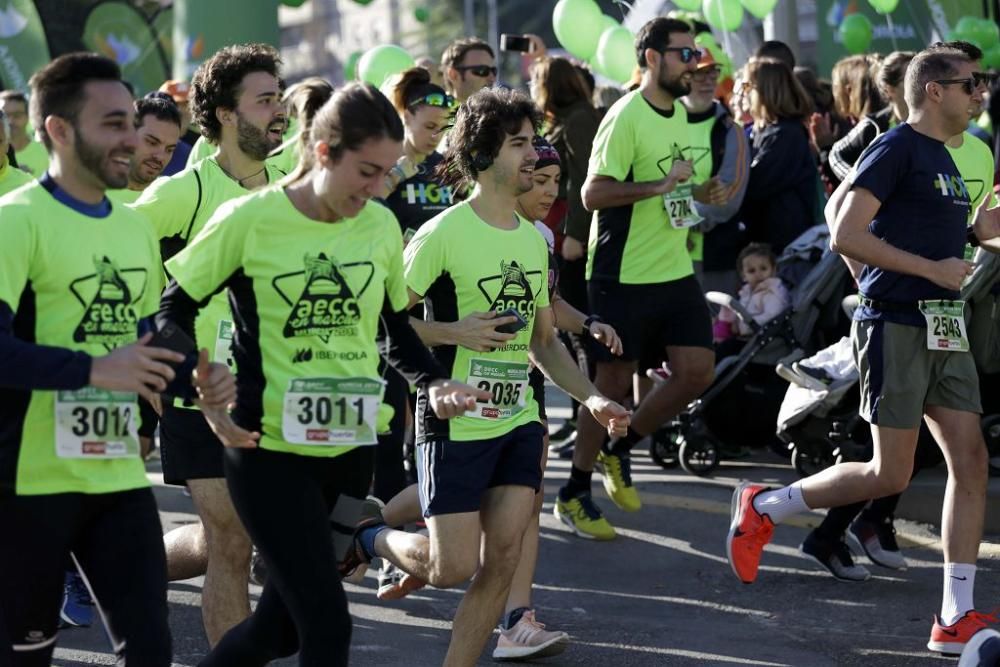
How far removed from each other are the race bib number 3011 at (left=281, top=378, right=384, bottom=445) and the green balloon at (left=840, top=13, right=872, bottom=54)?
1040 cm

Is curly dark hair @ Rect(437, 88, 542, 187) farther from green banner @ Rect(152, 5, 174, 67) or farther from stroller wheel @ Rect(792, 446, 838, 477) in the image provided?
green banner @ Rect(152, 5, 174, 67)

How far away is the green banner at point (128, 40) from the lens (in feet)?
58.6

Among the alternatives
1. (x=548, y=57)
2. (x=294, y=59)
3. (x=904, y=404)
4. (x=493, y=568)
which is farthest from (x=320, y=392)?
(x=294, y=59)

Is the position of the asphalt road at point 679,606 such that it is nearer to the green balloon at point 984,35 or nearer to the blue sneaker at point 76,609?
the blue sneaker at point 76,609

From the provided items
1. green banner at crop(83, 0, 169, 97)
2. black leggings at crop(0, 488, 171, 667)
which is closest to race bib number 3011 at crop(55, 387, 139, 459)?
black leggings at crop(0, 488, 171, 667)

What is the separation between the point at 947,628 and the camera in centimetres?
593

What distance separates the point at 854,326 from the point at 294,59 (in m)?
92.0

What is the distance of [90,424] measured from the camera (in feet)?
13.2

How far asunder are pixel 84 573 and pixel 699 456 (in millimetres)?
5215

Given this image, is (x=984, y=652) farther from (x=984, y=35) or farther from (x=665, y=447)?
(x=984, y=35)

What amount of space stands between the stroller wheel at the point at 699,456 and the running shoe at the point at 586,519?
1148 millimetres

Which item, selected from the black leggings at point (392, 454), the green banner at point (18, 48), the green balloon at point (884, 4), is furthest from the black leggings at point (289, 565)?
the green banner at point (18, 48)

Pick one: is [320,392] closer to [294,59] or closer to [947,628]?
[947,628]

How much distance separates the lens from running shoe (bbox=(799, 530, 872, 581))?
6992 mm
